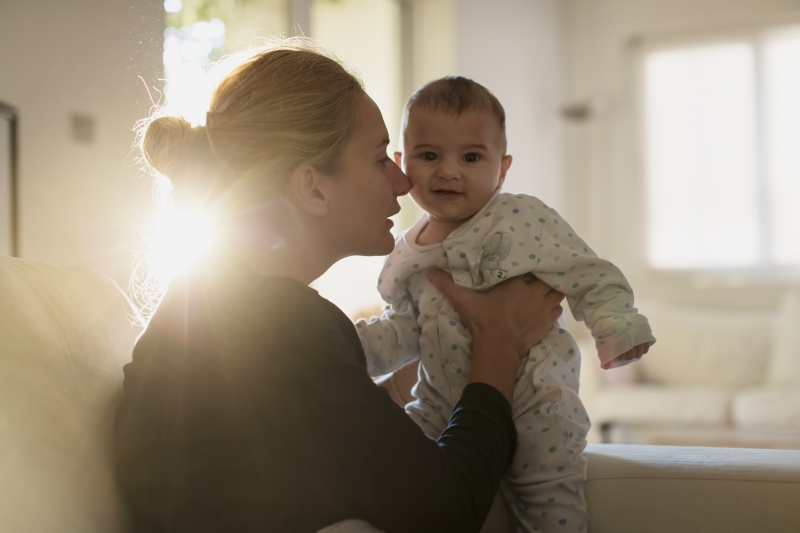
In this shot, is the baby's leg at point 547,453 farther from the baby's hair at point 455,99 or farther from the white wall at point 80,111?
the white wall at point 80,111

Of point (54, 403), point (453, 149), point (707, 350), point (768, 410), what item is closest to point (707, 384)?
point (707, 350)

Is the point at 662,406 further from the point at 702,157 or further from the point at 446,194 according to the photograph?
the point at 446,194

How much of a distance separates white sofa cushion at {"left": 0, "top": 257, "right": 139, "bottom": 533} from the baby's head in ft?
2.08

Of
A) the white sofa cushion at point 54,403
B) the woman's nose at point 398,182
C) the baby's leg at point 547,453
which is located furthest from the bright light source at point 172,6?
the baby's leg at point 547,453

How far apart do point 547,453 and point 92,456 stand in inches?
27.0

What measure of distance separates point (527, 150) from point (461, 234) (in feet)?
12.4

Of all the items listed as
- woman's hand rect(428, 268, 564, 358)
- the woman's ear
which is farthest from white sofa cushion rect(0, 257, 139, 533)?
woman's hand rect(428, 268, 564, 358)

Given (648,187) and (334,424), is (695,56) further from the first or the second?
(334,424)

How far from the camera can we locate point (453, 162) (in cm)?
134

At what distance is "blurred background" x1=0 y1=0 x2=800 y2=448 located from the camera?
1.39 m

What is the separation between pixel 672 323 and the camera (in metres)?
4.43

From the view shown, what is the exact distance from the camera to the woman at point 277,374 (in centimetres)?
83

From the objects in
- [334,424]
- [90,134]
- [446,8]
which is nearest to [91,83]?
[90,134]

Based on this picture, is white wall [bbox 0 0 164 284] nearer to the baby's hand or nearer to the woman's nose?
the woman's nose
